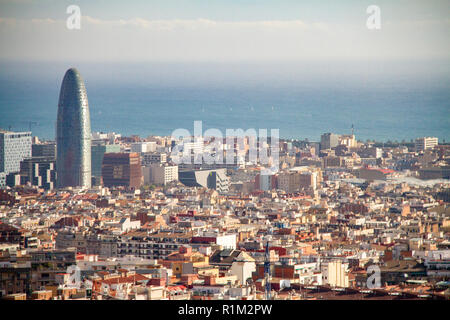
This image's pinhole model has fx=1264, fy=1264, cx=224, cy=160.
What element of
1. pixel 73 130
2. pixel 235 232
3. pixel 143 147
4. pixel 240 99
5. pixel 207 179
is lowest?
pixel 235 232

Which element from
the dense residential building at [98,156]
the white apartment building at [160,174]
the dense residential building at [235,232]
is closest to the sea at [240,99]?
the dense residential building at [98,156]

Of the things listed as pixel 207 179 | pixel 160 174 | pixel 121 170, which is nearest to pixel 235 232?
pixel 207 179

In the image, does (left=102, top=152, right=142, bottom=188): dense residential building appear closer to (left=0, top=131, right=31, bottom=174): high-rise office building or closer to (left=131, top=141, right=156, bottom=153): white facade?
(left=0, top=131, right=31, bottom=174): high-rise office building

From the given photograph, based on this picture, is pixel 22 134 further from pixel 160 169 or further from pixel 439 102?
pixel 439 102

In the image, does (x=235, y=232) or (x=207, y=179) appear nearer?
(x=235, y=232)

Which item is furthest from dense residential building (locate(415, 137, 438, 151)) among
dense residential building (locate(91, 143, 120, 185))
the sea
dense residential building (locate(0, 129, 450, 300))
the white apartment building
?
dense residential building (locate(91, 143, 120, 185))

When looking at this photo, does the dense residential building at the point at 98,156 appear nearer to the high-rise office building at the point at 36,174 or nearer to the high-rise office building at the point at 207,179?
the high-rise office building at the point at 36,174

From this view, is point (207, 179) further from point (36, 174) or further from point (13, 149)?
point (13, 149)
